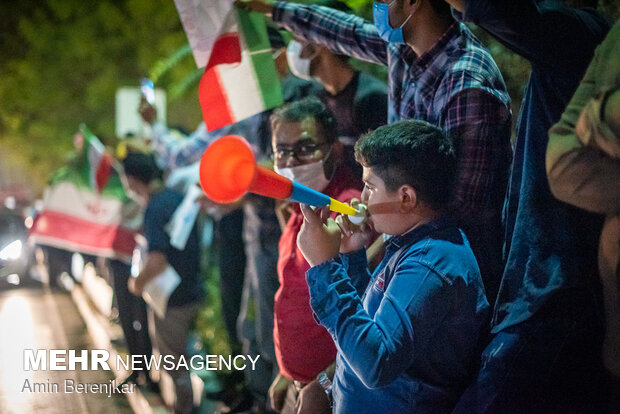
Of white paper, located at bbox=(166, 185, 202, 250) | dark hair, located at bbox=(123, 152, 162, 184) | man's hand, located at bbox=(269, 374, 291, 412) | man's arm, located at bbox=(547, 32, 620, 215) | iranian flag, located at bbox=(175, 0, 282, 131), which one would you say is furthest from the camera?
dark hair, located at bbox=(123, 152, 162, 184)

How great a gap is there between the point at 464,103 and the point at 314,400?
1.32 m

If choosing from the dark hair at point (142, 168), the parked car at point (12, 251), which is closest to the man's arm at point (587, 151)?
the dark hair at point (142, 168)

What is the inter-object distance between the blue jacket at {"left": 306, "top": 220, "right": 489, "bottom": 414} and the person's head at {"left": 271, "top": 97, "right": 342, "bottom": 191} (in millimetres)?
646

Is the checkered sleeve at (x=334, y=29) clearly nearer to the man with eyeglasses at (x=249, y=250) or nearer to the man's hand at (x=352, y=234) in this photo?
the man with eyeglasses at (x=249, y=250)

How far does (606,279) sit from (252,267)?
2.40 meters

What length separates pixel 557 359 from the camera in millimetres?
1921

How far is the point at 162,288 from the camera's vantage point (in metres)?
4.31

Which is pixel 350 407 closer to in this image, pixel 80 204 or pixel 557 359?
pixel 557 359

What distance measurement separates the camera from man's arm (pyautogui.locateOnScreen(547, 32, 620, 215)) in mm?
1737

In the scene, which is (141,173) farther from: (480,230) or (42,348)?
(480,230)

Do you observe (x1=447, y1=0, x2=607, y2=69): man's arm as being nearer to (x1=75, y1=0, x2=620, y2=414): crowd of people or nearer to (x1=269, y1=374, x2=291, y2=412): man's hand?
(x1=75, y1=0, x2=620, y2=414): crowd of people

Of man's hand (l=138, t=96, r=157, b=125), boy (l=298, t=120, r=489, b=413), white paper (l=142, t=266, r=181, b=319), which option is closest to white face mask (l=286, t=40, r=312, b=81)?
boy (l=298, t=120, r=489, b=413)

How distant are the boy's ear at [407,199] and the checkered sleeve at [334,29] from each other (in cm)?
87

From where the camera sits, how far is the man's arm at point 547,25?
1.84 m
